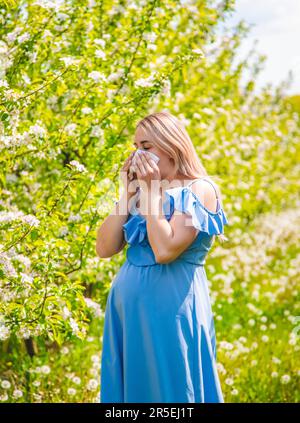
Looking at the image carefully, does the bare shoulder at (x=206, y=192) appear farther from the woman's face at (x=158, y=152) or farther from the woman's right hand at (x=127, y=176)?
the woman's right hand at (x=127, y=176)

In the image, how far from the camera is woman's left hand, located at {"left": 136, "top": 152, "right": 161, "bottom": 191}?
255 centimetres

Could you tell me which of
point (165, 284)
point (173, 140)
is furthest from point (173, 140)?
point (165, 284)

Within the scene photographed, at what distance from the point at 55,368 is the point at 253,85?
500 cm

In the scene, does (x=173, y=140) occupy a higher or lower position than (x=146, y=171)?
higher

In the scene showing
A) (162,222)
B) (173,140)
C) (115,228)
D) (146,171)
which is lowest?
(115,228)

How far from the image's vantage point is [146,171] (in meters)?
2.55

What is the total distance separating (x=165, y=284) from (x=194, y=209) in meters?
0.34

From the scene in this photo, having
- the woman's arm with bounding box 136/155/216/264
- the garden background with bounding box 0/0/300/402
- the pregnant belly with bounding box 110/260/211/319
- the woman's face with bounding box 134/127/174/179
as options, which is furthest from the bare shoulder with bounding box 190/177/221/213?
the garden background with bounding box 0/0/300/402

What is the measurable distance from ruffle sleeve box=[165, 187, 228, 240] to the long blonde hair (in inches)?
Answer: 4.6

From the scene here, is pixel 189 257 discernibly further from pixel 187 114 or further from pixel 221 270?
pixel 221 270

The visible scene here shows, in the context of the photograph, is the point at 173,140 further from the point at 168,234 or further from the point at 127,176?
the point at 168,234

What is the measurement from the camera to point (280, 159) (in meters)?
9.77

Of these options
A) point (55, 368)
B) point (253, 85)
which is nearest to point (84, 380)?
point (55, 368)

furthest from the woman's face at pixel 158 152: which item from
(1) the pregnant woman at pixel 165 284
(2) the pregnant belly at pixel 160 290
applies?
(2) the pregnant belly at pixel 160 290
